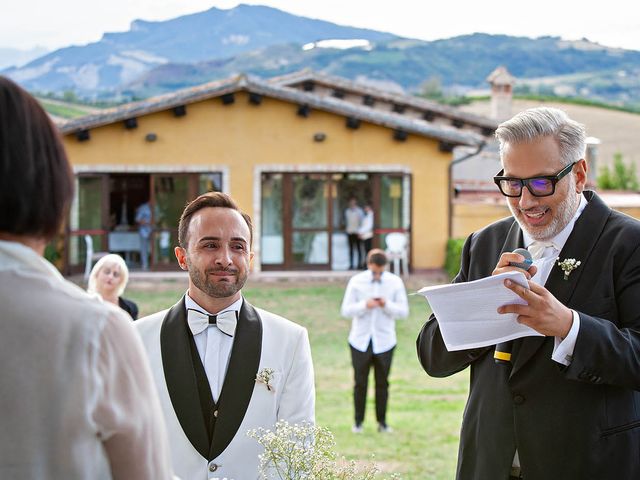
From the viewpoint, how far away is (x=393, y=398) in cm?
1102

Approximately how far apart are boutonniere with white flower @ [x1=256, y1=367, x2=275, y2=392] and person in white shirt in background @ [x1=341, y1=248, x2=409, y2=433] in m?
6.53

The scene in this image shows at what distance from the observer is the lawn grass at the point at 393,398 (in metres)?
8.34

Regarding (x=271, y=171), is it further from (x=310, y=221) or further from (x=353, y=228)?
(x=353, y=228)

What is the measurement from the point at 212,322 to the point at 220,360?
0.40 feet

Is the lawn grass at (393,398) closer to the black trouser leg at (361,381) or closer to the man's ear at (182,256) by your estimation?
the black trouser leg at (361,381)

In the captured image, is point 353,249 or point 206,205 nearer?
point 206,205

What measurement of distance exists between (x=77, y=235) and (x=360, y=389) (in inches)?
551

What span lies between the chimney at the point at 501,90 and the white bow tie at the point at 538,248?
32.3m

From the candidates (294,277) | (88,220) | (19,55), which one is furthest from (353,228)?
(19,55)

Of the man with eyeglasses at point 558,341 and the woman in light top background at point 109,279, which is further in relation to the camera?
the woman in light top background at point 109,279

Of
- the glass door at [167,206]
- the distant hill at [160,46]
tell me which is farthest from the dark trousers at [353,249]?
the distant hill at [160,46]

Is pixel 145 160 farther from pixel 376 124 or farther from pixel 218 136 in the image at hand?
pixel 376 124

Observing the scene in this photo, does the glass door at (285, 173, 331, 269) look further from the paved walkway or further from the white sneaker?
the white sneaker

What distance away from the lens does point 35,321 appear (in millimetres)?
1457
